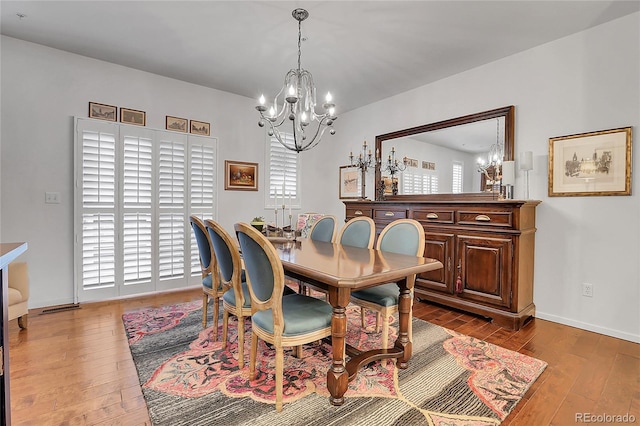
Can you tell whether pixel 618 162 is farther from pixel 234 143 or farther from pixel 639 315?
pixel 234 143

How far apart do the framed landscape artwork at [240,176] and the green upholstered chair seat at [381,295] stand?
2864mm

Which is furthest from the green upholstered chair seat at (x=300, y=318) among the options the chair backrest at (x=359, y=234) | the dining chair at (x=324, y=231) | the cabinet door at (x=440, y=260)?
the cabinet door at (x=440, y=260)

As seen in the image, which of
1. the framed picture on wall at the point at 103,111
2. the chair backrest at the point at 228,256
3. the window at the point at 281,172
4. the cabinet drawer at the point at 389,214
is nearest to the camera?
the chair backrest at the point at 228,256

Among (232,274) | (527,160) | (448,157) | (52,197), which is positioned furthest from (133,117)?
(527,160)

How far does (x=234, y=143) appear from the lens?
448cm

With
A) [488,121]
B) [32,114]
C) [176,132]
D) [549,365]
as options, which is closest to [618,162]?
[488,121]

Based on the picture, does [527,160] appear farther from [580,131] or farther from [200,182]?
[200,182]

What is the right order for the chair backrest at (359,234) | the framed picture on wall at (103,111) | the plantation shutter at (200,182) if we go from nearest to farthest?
the chair backrest at (359,234) → the framed picture on wall at (103,111) → the plantation shutter at (200,182)

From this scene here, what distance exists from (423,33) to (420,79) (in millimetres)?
1046

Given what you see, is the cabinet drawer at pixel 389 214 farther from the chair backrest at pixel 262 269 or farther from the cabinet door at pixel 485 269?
the chair backrest at pixel 262 269

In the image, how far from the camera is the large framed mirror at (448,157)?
3332 millimetres

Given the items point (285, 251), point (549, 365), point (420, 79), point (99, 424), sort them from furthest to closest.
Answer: point (420, 79) → point (285, 251) → point (549, 365) → point (99, 424)

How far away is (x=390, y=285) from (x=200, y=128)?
3.33m

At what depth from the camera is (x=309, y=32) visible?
9.27ft
